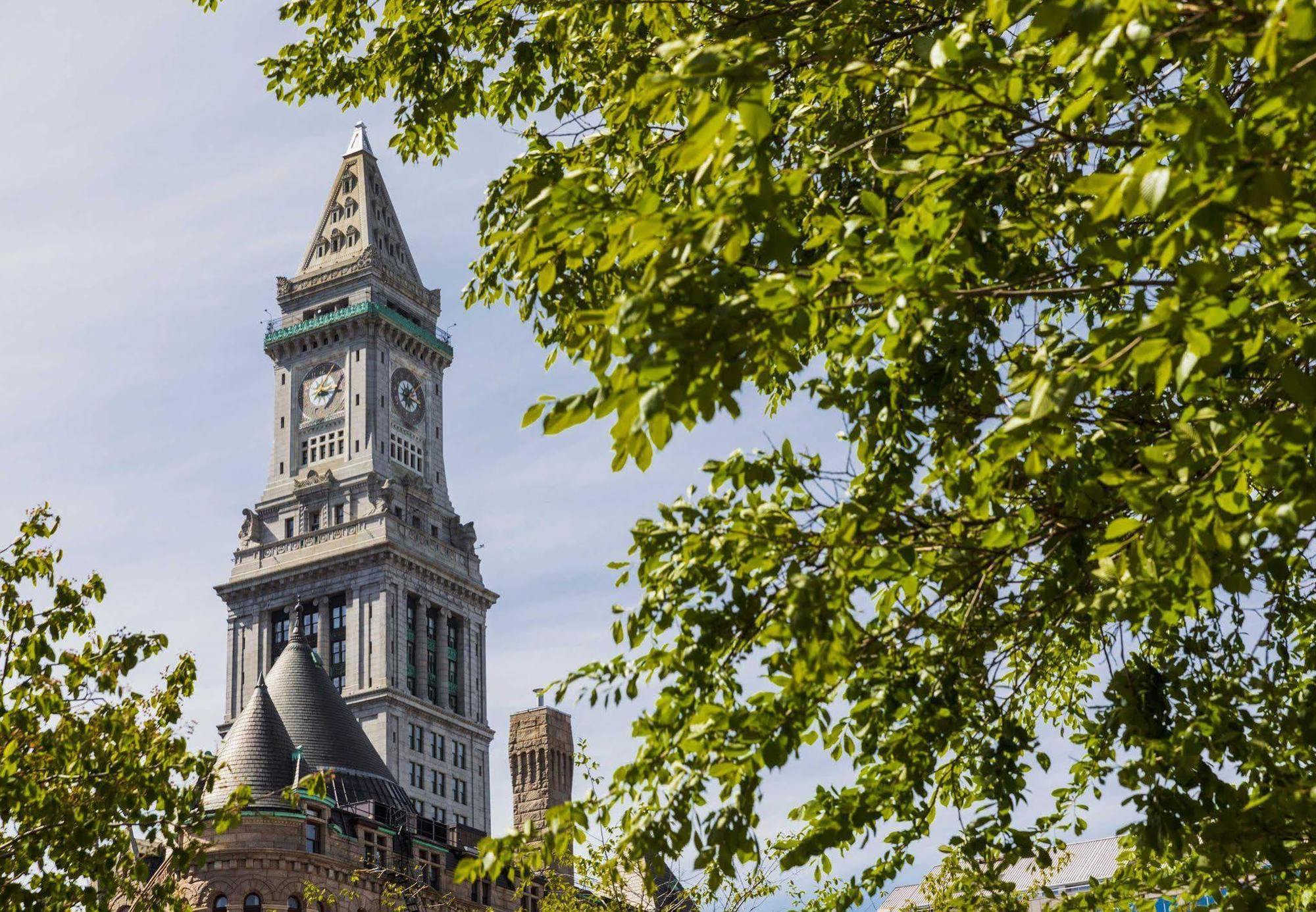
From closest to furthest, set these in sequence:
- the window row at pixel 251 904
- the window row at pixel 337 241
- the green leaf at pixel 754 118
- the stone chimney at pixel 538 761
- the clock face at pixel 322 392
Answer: the green leaf at pixel 754 118, the window row at pixel 251 904, the stone chimney at pixel 538 761, the clock face at pixel 322 392, the window row at pixel 337 241

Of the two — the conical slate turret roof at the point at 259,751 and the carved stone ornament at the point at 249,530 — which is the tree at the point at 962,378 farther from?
the carved stone ornament at the point at 249,530

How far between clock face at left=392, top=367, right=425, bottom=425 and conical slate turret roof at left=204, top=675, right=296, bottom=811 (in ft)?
171

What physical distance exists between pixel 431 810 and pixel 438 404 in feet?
106

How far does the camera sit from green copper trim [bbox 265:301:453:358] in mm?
125312

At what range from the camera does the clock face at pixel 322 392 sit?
411 ft

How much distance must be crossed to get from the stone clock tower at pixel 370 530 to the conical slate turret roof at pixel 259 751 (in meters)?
37.6

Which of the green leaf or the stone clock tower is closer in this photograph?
the green leaf

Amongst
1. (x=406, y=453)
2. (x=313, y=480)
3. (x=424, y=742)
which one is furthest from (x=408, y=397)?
(x=424, y=742)

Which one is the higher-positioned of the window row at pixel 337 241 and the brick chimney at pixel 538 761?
the window row at pixel 337 241

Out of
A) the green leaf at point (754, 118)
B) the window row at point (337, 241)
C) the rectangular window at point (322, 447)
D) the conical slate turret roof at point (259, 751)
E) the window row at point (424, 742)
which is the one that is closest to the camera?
the green leaf at point (754, 118)

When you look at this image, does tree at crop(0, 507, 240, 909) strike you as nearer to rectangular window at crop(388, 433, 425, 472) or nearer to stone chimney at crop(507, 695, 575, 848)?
stone chimney at crop(507, 695, 575, 848)

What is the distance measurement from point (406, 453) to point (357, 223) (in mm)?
18867

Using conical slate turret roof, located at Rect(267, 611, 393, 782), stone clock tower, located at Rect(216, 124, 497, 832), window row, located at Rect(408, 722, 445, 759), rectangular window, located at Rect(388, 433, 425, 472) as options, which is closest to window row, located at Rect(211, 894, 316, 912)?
conical slate turret roof, located at Rect(267, 611, 393, 782)


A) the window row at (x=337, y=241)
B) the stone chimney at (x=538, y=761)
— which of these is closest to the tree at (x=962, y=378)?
the stone chimney at (x=538, y=761)
